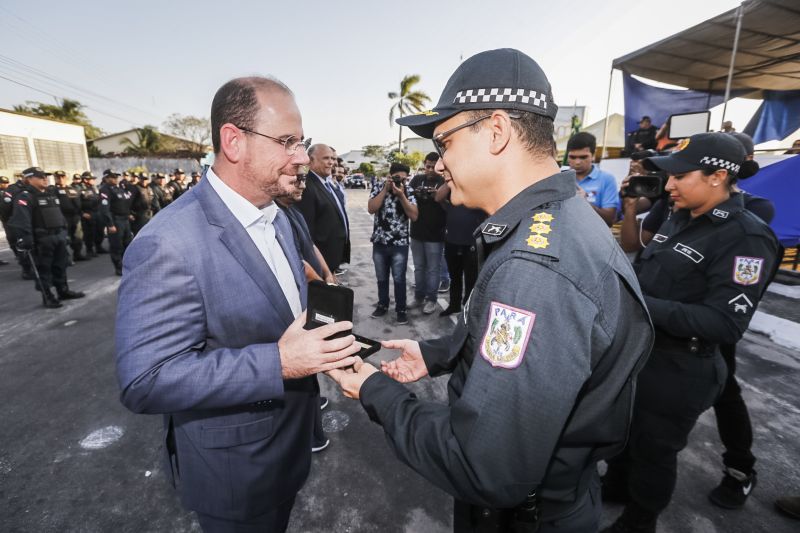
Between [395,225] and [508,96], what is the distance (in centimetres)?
423

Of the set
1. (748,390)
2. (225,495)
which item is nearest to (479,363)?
(225,495)

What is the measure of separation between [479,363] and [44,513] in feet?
10.7

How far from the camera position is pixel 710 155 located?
2.09m

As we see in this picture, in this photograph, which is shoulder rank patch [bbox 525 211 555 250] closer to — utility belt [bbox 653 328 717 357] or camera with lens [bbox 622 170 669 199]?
utility belt [bbox 653 328 717 357]

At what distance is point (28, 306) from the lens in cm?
625

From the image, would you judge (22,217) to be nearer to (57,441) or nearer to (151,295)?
(57,441)

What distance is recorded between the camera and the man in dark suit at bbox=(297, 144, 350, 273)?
4.44 m

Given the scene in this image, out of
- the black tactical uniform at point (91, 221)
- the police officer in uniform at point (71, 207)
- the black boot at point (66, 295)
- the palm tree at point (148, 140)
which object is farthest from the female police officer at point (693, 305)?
the palm tree at point (148, 140)

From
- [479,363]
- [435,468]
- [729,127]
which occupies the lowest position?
[435,468]

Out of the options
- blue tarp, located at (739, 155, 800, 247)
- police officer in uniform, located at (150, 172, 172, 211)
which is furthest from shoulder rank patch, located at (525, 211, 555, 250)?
police officer in uniform, located at (150, 172, 172, 211)

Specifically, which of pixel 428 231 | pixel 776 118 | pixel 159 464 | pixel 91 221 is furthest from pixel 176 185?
pixel 776 118

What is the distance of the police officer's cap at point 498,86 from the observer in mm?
1135

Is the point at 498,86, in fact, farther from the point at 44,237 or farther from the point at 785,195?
the point at 785,195

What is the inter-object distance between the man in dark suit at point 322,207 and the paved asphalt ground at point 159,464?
1.63m
